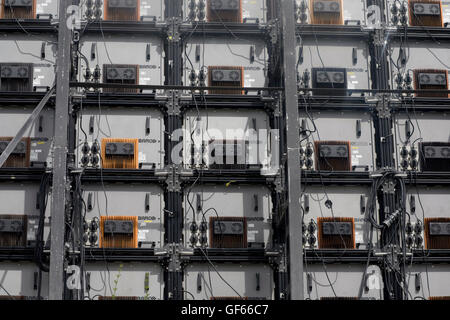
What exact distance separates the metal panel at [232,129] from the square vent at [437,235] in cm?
314

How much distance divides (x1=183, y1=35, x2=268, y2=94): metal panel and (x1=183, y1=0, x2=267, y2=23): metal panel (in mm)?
452

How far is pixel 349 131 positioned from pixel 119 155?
4.27m

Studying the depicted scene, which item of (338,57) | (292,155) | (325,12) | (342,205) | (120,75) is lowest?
(342,205)

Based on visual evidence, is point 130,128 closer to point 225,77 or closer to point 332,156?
point 225,77

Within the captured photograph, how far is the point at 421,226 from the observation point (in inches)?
659

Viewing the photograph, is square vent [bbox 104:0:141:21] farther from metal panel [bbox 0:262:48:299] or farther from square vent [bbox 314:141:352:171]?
metal panel [bbox 0:262:48:299]

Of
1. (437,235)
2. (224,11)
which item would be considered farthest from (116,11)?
(437,235)

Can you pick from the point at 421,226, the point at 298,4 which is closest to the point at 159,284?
the point at 421,226

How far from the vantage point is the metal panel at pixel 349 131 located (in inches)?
672

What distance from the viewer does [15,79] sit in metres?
17.0

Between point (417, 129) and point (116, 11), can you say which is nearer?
point (417, 129)

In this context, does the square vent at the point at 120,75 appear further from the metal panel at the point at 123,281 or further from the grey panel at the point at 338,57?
the metal panel at the point at 123,281

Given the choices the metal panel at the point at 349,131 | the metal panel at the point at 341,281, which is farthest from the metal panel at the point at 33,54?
the metal panel at the point at 341,281
